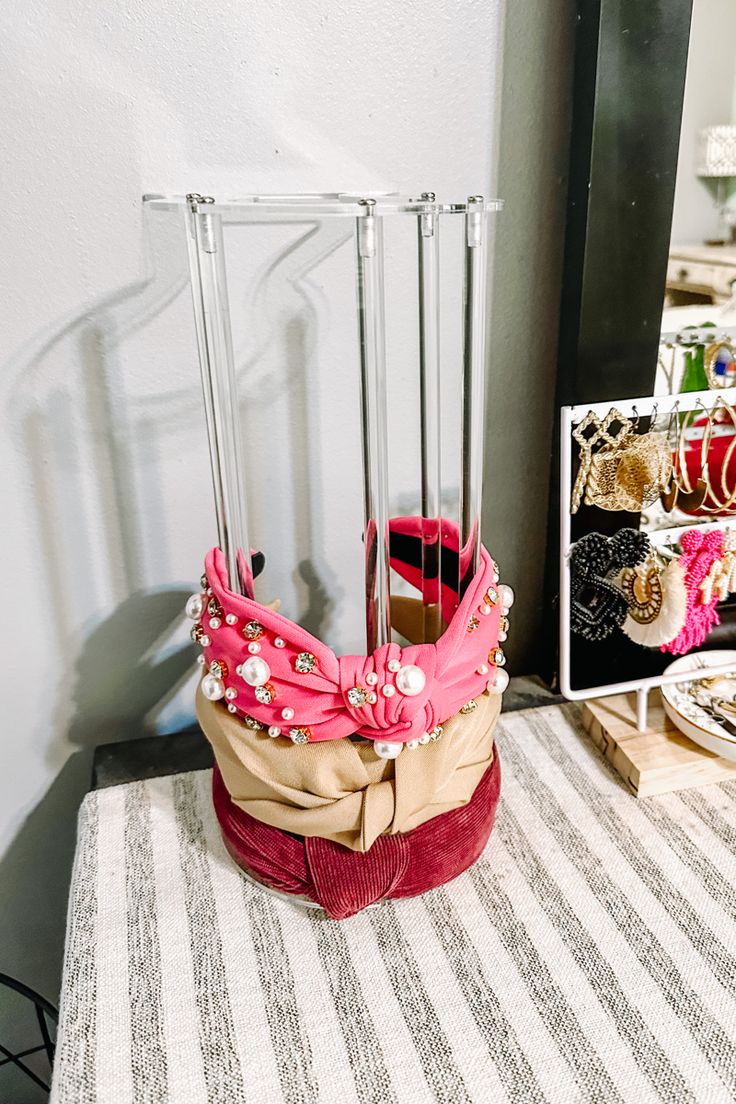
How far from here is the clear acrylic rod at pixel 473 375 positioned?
48cm

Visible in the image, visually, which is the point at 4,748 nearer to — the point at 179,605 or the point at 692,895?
→ the point at 179,605

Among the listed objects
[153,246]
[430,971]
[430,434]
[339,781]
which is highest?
[153,246]

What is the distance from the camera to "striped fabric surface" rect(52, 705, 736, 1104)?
1.45 ft

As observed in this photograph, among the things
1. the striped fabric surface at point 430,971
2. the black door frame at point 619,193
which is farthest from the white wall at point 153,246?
the striped fabric surface at point 430,971

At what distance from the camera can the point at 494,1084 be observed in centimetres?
44

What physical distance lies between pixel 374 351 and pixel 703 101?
1.12 ft

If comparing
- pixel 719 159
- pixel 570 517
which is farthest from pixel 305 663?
pixel 719 159

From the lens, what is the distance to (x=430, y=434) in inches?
22.0

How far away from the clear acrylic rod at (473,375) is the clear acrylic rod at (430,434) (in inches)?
0.7

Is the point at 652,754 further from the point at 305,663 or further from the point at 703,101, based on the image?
the point at 703,101

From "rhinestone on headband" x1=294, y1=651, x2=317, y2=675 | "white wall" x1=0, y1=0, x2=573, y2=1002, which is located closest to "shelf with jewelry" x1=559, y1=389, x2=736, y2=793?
"white wall" x1=0, y1=0, x2=573, y2=1002

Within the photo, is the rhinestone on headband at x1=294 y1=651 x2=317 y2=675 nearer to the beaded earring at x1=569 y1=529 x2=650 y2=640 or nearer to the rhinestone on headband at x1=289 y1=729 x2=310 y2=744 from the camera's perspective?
the rhinestone on headband at x1=289 y1=729 x2=310 y2=744

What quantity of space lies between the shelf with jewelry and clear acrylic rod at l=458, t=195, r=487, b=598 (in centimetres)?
8

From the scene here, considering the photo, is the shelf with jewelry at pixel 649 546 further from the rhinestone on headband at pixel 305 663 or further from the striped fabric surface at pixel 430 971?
the rhinestone on headband at pixel 305 663
